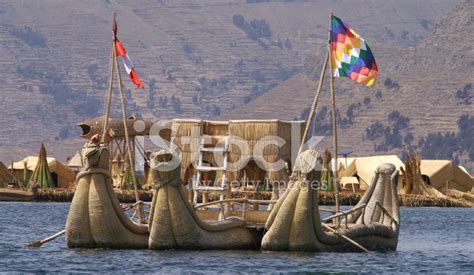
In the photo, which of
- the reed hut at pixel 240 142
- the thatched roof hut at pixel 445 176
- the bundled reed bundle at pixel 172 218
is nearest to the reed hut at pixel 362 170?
the thatched roof hut at pixel 445 176

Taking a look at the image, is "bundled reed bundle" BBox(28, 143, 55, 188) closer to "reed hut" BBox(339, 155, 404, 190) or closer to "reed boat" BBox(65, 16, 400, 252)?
"reed hut" BBox(339, 155, 404, 190)

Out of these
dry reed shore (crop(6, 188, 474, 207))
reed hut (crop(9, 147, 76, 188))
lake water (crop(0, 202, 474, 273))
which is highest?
reed hut (crop(9, 147, 76, 188))

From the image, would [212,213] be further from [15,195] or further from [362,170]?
[362,170]

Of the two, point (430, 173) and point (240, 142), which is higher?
point (430, 173)

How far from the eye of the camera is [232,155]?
5931 cm

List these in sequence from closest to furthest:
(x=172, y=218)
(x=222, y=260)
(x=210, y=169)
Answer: (x=222, y=260) < (x=172, y=218) < (x=210, y=169)

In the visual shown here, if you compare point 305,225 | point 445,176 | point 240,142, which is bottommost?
point 305,225

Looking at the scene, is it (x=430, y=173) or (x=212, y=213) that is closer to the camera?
(x=212, y=213)

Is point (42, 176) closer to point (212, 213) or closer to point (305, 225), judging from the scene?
point (212, 213)

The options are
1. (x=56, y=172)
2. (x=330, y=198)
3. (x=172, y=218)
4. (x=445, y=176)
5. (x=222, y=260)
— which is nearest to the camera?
(x=222, y=260)

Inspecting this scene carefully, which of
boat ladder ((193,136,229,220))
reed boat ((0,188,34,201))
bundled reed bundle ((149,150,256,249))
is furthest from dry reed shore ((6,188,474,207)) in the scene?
bundled reed bundle ((149,150,256,249))

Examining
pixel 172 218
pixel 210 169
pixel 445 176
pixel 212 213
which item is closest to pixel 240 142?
pixel 210 169

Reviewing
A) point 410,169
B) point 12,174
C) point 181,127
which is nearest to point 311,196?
point 181,127

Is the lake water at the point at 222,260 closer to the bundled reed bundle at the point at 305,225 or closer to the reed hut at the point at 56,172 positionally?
the bundled reed bundle at the point at 305,225
